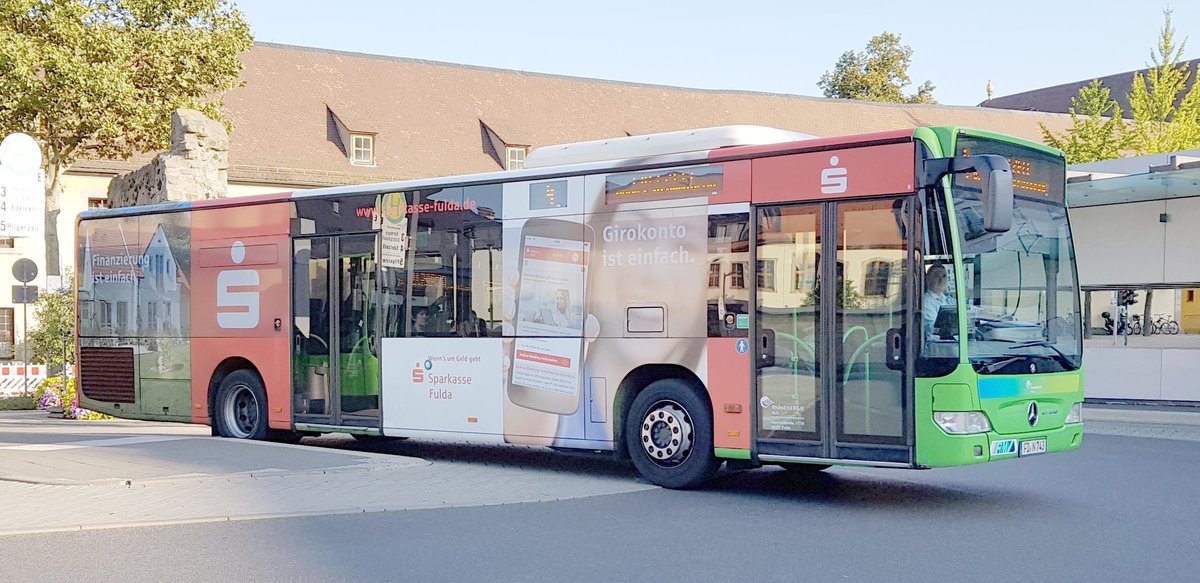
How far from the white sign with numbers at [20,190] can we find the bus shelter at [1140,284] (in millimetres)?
14553

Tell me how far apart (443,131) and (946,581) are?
149 ft

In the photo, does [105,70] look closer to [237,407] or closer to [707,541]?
[237,407]

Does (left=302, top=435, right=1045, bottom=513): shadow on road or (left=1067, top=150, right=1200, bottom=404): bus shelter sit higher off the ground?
(left=1067, top=150, right=1200, bottom=404): bus shelter

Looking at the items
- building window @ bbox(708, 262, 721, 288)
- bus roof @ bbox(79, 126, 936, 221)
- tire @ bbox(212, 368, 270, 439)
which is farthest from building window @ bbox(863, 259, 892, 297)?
tire @ bbox(212, 368, 270, 439)

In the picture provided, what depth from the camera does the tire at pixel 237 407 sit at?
15.6 m

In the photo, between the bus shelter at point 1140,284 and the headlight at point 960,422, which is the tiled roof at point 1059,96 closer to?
the bus shelter at point 1140,284

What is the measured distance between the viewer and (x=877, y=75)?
7388cm

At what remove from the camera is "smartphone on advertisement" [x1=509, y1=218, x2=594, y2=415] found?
12.2 metres

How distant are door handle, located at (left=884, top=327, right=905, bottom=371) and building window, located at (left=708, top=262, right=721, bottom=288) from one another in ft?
5.52

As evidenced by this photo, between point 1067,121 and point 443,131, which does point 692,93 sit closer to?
point 443,131

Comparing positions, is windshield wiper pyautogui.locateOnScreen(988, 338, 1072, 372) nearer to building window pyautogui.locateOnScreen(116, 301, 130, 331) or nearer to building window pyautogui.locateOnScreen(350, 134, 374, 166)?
building window pyautogui.locateOnScreen(116, 301, 130, 331)

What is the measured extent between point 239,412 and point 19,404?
13.6 meters

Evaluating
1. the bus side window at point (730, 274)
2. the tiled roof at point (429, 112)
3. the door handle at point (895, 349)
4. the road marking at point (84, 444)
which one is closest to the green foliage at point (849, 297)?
the door handle at point (895, 349)

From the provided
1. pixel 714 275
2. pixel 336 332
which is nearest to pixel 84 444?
pixel 336 332
